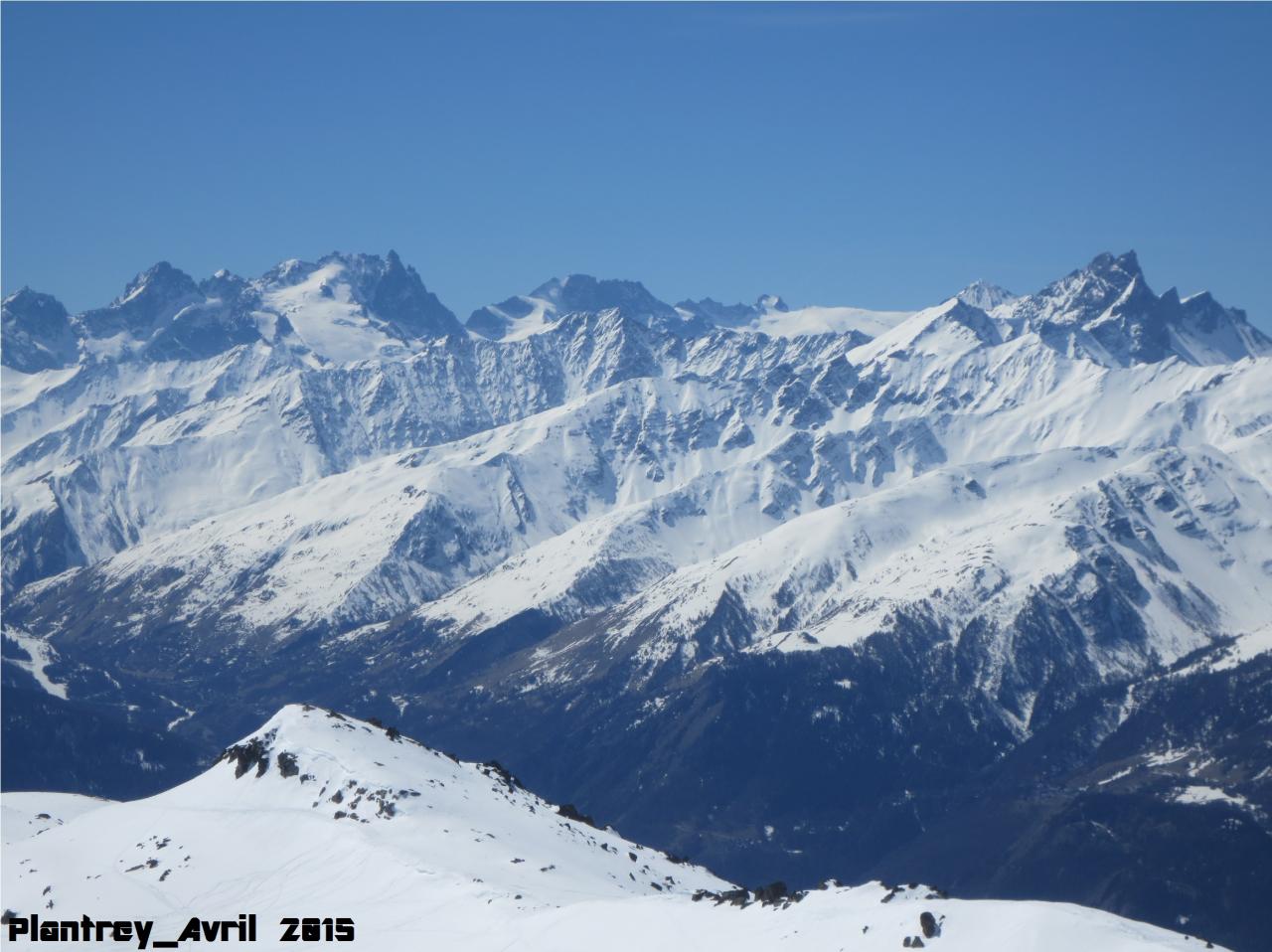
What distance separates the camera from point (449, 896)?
6417 inches

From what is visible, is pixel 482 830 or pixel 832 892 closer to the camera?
pixel 832 892

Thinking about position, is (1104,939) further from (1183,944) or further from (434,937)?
(434,937)

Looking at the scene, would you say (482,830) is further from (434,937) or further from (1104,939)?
(1104,939)

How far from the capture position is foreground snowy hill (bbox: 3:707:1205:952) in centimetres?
13012

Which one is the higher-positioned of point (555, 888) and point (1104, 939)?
point (555, 888)

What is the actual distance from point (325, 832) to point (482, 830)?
1649cm

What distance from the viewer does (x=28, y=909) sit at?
575 feet

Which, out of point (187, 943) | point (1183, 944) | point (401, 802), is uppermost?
point (401, 802)

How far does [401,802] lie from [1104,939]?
300ft

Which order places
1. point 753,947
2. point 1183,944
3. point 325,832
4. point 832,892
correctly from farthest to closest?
point 325,832, point 832,892, point 753,947, point 1183,944

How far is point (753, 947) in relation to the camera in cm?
13725

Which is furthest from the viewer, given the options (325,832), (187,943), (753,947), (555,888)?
(325,832)

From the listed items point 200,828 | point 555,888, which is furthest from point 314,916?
point 200,828

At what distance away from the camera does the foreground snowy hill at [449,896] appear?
130125mm
